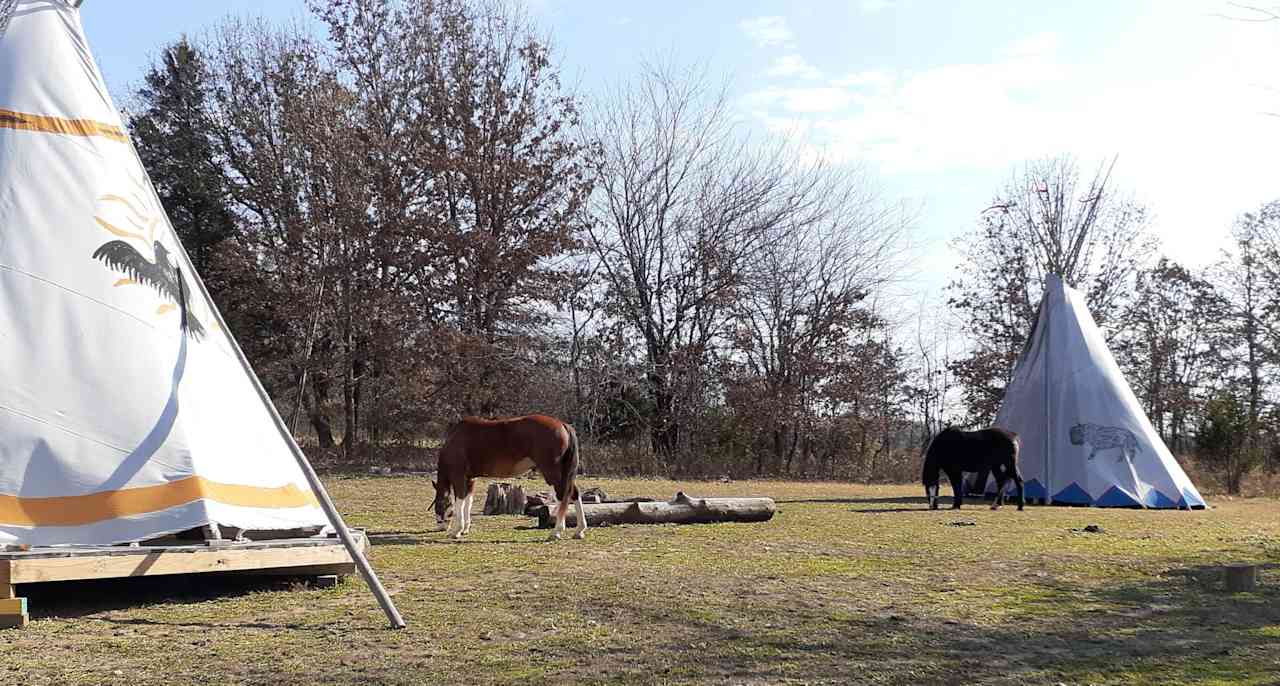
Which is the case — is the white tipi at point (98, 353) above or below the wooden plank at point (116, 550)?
above

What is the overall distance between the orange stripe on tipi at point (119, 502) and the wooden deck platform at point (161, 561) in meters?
0.25

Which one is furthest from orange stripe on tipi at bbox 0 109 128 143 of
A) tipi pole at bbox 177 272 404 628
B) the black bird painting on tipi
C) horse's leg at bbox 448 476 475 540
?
horse's leg at bbox 448 476 475 540

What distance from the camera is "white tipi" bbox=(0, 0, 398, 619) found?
7785 millimetres

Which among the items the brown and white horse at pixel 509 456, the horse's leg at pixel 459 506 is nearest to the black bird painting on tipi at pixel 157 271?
the brown and white horse at pixel 509 456

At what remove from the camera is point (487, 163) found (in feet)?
101

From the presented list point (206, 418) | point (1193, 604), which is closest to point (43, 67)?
point (206, 418)

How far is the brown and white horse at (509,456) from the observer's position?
12.1 metres

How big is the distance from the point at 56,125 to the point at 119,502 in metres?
3.10

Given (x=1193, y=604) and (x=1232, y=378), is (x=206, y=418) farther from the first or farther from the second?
(x=1232, y=378)

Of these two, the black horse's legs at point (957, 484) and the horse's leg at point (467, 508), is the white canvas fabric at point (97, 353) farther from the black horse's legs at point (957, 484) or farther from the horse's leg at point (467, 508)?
the black horse's legs at point (957, 484)

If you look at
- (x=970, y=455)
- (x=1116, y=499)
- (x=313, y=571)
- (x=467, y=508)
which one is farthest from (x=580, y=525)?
(x=1116, y=499)

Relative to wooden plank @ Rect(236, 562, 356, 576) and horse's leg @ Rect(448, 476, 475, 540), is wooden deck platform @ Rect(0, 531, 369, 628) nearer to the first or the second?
wooden plank @ Rect(236, 562, 356, 576)

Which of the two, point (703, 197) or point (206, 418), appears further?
point (703, 197)

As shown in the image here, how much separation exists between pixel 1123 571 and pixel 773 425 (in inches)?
910
